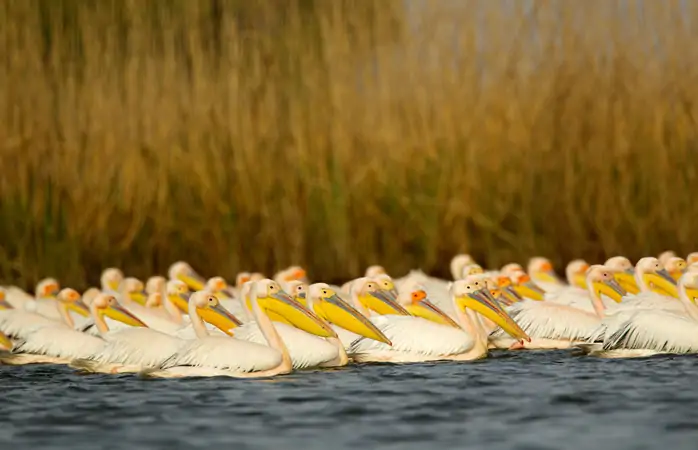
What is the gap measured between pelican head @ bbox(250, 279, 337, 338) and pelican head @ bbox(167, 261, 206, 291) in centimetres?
280

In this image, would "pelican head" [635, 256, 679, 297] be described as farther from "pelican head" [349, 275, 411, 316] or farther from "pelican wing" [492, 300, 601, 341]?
"pelican head" [349, 275, 411, 316]

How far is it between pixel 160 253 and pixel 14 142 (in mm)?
1425

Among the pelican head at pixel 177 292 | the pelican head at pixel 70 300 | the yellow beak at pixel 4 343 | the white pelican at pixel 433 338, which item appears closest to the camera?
the white pelican at pixel 433 338

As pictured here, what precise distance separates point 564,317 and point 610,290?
44 cm

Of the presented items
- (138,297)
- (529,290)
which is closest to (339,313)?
(529,290)

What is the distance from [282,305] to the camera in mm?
8586

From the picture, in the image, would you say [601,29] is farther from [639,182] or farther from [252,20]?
[252,20]

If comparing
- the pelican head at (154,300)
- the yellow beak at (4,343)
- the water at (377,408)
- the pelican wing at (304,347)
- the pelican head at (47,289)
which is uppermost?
the pelican head at (47,289)

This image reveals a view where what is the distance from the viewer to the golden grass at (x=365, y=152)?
11523 millimetres

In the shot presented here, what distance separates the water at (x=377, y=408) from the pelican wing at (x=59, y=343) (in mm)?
353

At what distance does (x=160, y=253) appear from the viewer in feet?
39.1

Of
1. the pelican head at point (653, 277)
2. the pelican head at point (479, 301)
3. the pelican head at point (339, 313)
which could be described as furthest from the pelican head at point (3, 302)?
the pelican head at point (653, 277)

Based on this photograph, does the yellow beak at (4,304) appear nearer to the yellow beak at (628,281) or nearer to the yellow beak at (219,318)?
the yellow beak at (219,318)

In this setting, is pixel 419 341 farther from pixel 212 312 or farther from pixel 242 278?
pixel 242 278
